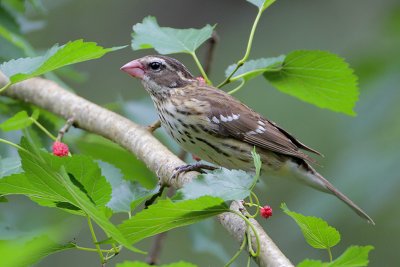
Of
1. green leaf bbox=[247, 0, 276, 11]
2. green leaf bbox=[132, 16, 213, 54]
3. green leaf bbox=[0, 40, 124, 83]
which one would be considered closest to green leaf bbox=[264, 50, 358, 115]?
green leaf bbox=[247, 0, 276, 11]

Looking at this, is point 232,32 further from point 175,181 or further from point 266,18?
point 175,181

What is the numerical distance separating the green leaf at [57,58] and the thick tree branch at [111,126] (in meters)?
0.78

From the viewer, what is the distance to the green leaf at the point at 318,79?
3664mm

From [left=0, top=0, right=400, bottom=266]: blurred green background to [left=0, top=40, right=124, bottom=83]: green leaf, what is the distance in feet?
2.25

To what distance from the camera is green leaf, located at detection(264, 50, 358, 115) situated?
3.66 meters

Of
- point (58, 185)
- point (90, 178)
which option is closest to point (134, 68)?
point (90, 178)

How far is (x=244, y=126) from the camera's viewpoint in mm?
4438

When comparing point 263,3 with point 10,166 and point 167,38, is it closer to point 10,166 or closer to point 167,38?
point 167,38

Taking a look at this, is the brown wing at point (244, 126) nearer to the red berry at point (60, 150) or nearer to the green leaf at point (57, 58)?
the red berry at point (60, 150)

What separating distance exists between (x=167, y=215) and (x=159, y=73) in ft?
8.62

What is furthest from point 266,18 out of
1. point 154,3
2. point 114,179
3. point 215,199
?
point 215,199

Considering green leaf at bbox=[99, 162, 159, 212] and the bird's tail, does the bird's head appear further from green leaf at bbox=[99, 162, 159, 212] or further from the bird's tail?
green leaf at bbox=[99, 162, 159, 212]

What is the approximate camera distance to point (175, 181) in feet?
10.5

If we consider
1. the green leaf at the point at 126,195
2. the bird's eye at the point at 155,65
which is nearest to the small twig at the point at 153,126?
the bird's eye at the point at 155,65
